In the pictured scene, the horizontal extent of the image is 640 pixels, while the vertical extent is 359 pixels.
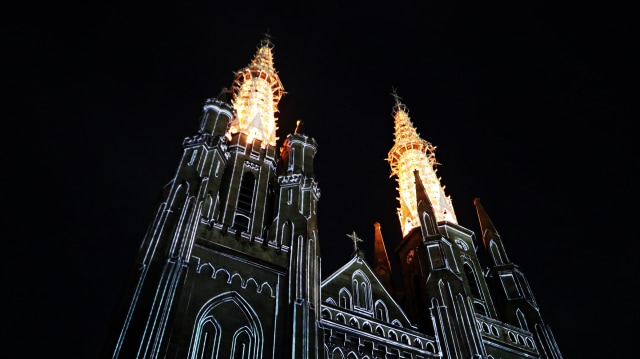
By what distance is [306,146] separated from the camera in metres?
38.4

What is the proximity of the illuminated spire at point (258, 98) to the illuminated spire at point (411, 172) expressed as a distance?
1056 centimetres

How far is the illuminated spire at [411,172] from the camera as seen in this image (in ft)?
133

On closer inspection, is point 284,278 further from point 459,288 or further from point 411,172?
point 411,172

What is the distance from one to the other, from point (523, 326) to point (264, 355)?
54.4ft

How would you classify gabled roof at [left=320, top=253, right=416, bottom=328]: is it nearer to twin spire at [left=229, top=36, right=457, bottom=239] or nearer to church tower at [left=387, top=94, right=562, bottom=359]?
church tower at [left=387, top=94, right=562, bottom=359]

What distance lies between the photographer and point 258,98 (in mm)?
44750

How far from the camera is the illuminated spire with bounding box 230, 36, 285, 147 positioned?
39938mm

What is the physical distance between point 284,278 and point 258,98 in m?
21.1

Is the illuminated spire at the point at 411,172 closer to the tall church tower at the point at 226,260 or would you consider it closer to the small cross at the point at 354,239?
the small cross at the point at 354,239

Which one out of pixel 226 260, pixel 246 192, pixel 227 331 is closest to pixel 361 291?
pixel 226 260

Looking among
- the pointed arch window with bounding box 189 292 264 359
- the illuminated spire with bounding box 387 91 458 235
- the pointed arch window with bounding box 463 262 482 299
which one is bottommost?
the pointed arch window with bounding box 189 292 264 359

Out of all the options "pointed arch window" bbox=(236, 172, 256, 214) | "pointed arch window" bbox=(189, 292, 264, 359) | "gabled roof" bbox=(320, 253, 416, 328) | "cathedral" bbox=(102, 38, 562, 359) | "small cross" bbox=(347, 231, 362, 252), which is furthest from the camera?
"small cross" bbox=(347, 231, 362, 252)

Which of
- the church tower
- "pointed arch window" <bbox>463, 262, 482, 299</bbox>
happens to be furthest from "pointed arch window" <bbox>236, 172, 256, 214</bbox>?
"pointed arch window" <bbox>463, 262, 482, 299</bbox>

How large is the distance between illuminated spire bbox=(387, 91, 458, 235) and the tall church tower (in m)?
8.56
